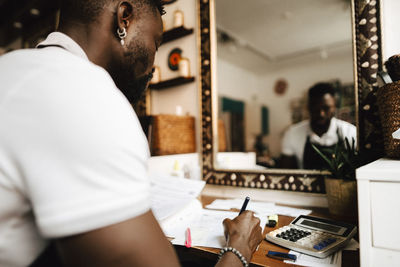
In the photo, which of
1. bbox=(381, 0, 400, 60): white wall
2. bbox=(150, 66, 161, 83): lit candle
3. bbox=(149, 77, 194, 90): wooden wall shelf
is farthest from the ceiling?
Answer: bbox=(150, 66, 161, 83): lit candle

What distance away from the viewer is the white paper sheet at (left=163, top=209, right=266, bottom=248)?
75cm

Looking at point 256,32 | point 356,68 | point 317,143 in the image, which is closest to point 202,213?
point 317,143

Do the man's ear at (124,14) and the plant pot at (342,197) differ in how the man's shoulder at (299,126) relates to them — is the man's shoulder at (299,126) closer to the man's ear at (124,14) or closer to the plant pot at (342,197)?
the plant pot at (342,197)

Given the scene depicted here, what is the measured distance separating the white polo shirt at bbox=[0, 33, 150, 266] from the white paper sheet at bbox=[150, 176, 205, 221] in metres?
0.55

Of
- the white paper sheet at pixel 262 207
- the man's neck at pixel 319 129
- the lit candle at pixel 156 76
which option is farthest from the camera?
the lit candle at pixel 156 76

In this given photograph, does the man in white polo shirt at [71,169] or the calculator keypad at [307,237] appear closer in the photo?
the man in white polo shirt at [71,169]

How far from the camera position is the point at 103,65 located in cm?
59

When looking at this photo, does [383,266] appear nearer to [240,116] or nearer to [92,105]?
[92,105]

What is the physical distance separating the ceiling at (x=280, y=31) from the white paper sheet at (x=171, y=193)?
2.65ft

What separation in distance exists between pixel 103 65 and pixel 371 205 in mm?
699

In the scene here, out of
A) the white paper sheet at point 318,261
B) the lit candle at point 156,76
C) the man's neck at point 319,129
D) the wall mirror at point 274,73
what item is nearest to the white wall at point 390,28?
the wall mirror at point 274,73

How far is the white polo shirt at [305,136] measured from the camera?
1.06 meters

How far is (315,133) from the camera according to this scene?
1.15 metres

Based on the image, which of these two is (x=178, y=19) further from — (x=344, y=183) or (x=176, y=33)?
(x=344, y=183)
